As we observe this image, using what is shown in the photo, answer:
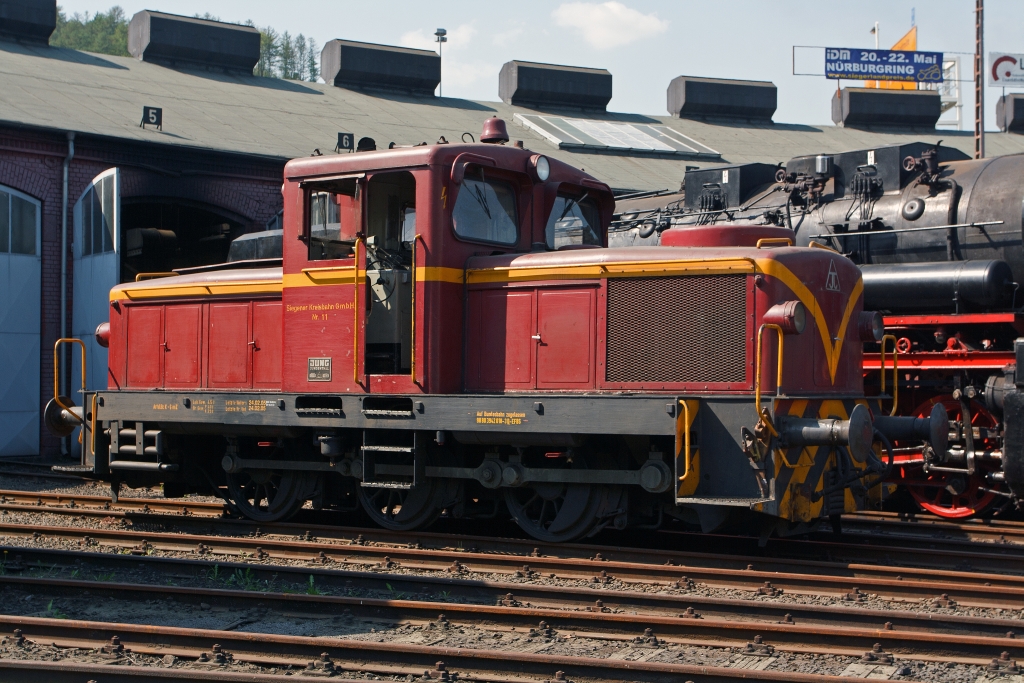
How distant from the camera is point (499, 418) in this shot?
8.15 m

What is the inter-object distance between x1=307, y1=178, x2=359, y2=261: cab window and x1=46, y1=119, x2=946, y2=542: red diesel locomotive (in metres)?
0.02

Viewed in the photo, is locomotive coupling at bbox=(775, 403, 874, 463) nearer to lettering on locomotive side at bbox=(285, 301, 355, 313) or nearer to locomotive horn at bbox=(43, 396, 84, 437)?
lettering on locomotive side at bbox=(285, 301, 355, 313)

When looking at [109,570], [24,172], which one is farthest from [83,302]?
[109,570]

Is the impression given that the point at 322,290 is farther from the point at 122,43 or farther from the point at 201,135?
the point at 122,43

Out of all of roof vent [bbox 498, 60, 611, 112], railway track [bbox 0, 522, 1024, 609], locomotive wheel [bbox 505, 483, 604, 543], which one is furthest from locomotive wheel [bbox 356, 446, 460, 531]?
roof vent [bbox 498, 60, 611, 112]

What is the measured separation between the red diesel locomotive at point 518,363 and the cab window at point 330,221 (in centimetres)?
2

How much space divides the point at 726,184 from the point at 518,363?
A: 18.9 feet

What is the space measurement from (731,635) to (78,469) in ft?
23.6

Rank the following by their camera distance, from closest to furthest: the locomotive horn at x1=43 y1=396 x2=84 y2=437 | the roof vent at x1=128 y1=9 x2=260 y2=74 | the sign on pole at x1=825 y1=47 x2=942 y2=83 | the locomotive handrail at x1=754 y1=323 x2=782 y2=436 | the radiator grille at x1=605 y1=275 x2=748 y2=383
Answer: the locomotive handrail at x1=754 y1=323 x2=782 y2=436 < the radiator grille at x1=605 y1=275 x2=748 y2=383 < the locomotive horn at x1=43 y1=396 x2=84 y2=437 < the roof vent at x1=128 y1=9 x2=260 y2=74 < the sign on pole at x1=825 y1=47 x2=942 y2=83

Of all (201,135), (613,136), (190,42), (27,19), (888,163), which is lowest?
(888,163)

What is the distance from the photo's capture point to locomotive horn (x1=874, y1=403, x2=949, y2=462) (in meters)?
8.15

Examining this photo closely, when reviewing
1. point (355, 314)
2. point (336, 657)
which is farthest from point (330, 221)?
point (336, 657)

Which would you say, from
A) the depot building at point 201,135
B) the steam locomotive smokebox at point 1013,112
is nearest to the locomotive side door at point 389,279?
the depot building at point 201,135

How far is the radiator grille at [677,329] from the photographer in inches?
306
